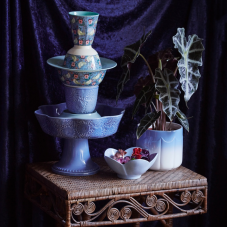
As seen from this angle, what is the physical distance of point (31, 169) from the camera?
5.65 ft

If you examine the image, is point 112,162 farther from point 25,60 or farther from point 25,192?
point 25,60

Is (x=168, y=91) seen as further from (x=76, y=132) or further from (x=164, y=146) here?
(x=76, y=132)

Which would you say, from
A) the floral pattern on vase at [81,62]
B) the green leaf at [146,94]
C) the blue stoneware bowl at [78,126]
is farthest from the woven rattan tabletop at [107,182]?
the floral pattern on vase at [81,62]

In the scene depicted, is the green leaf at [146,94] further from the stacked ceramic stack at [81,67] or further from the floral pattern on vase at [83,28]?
the floral pattern on vase at [83,28]

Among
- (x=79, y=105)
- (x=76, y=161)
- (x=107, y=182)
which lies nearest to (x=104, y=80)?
(x=79, y=105)

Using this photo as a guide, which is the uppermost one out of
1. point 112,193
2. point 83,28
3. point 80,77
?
point 83,28

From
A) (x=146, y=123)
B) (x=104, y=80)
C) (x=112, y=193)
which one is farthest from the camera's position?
(x=104, y=80)

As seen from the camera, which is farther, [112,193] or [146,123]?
[146,123]

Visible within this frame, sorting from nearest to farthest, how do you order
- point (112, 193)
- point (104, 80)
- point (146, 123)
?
point (112, 193)
point (146, 123)
point (104, 80)

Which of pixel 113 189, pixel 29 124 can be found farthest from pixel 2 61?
pixel 113 189

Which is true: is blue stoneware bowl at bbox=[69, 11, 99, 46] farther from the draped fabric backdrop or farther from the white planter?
the white planter

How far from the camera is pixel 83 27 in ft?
5.13

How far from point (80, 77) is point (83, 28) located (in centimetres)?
17

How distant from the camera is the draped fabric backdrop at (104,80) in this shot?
1.74 metres
